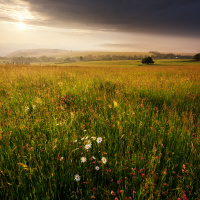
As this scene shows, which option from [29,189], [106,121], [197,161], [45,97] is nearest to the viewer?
[29,189]

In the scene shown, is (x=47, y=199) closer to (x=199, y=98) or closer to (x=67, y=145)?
(x=67, y=145)

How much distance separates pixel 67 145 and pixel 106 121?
3.65 ft

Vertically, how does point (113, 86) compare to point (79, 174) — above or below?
above

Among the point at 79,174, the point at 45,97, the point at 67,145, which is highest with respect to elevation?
the point at 45,97

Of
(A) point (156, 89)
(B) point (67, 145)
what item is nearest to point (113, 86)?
(A) point (156, 89)

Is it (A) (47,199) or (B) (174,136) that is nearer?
(A) (47,199)

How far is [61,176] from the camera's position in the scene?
160 centimetres

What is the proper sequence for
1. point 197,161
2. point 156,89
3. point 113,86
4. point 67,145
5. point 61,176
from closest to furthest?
point 61,176, point 197,161, point 67,145, point 156,89, point 113,86

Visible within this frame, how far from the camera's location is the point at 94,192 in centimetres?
143

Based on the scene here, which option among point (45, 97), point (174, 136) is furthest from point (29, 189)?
point (45, 97)

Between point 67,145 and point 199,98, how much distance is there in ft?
15.7

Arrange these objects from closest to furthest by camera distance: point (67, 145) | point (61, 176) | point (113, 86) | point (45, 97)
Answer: point (61, 176)
point (67, 145)
point (45, 97)
point (113, 86)

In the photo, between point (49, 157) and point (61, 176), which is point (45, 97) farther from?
point (61, 176)

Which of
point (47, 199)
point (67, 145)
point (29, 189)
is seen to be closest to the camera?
point (47, 199)
